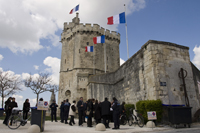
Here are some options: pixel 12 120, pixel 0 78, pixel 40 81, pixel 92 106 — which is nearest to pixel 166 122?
pixel 92 106

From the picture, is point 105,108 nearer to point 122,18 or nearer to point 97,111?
point 97,111

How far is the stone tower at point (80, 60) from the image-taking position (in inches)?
1172

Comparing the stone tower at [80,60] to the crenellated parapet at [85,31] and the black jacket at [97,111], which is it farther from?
the black jacket at [97,111]

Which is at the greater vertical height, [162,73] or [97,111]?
[162,73]

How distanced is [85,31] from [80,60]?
18.5ft

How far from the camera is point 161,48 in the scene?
976 cm

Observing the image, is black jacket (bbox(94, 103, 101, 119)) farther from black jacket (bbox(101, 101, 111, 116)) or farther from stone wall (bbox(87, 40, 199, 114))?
stone wall (bbox(87, 40, 199, 114))

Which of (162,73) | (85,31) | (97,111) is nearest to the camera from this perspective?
(97,111)

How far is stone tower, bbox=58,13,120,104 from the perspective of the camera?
97.7 ft

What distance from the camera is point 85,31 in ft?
106

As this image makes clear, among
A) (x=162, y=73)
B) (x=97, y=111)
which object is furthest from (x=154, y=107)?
(x=97, y=111)

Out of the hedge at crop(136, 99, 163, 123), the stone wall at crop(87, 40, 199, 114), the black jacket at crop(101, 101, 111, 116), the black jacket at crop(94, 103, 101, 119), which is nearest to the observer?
the black jacket at crop(101, 101, 111, 116)

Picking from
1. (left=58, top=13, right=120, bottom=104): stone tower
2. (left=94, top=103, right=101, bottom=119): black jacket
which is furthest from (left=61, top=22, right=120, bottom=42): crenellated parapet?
(left=94, top=103, right=101, bottom=119): black jacket

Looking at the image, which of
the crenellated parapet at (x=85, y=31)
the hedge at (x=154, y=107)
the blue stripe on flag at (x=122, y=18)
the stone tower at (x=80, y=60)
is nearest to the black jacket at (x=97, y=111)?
the hedge at (x=154, y=107)
